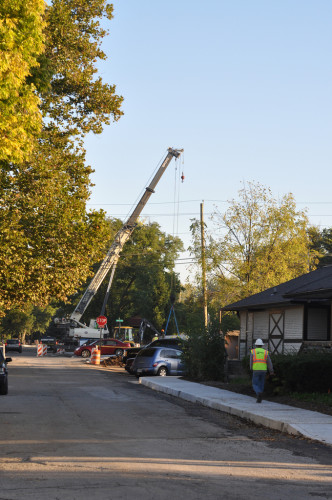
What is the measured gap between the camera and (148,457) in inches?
359

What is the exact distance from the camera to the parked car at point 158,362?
3023cm

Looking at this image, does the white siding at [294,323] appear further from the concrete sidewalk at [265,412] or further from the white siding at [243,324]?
the concrete sidewalk at [265,412]

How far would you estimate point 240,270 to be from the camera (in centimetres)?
4219

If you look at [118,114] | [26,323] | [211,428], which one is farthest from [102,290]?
[211,428]

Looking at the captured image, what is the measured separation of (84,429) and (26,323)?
106 metres

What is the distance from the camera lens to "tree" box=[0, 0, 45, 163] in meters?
12.2

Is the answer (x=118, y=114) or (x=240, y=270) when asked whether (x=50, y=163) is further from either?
A: (x=240, y=270)

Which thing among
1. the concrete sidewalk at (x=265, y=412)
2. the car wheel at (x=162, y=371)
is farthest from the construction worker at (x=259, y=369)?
the car wheel at (x=162, y=371)

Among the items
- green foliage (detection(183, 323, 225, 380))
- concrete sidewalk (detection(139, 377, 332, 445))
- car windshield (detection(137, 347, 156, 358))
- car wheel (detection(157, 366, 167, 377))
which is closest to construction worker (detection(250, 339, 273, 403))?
concrete sidewalk (detection(139, 377, 332, 445))

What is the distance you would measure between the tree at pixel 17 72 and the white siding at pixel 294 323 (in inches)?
658

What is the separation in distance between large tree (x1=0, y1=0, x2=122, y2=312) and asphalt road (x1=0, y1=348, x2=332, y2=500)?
358 inches

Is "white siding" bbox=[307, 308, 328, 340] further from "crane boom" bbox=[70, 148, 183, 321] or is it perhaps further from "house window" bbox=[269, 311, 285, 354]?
"crane boom" bbox=[70, 148, 183, 321]

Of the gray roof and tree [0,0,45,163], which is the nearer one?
tree [0,0,45,163]

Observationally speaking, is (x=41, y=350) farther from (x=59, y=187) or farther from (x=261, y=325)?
(x=59, y=187)
